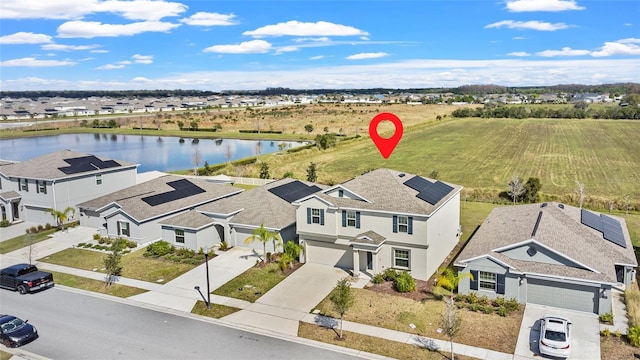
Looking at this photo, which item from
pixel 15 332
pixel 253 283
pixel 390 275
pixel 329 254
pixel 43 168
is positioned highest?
pixel 43 168

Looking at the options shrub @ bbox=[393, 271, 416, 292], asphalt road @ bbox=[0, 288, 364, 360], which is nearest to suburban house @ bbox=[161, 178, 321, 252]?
asphalt road @ bbox=[0, 288, 364, 360]

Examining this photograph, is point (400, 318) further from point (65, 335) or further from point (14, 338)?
point (14, 338)

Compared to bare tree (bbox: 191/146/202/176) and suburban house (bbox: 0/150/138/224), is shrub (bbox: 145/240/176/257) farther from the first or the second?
bare tree (bbox: 191/146/202/176)

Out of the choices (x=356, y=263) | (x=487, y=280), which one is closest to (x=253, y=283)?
(x=356, y=263)

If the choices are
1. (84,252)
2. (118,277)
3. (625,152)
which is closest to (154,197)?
(84,252)

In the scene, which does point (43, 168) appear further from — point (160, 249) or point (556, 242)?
point (556, 242)
